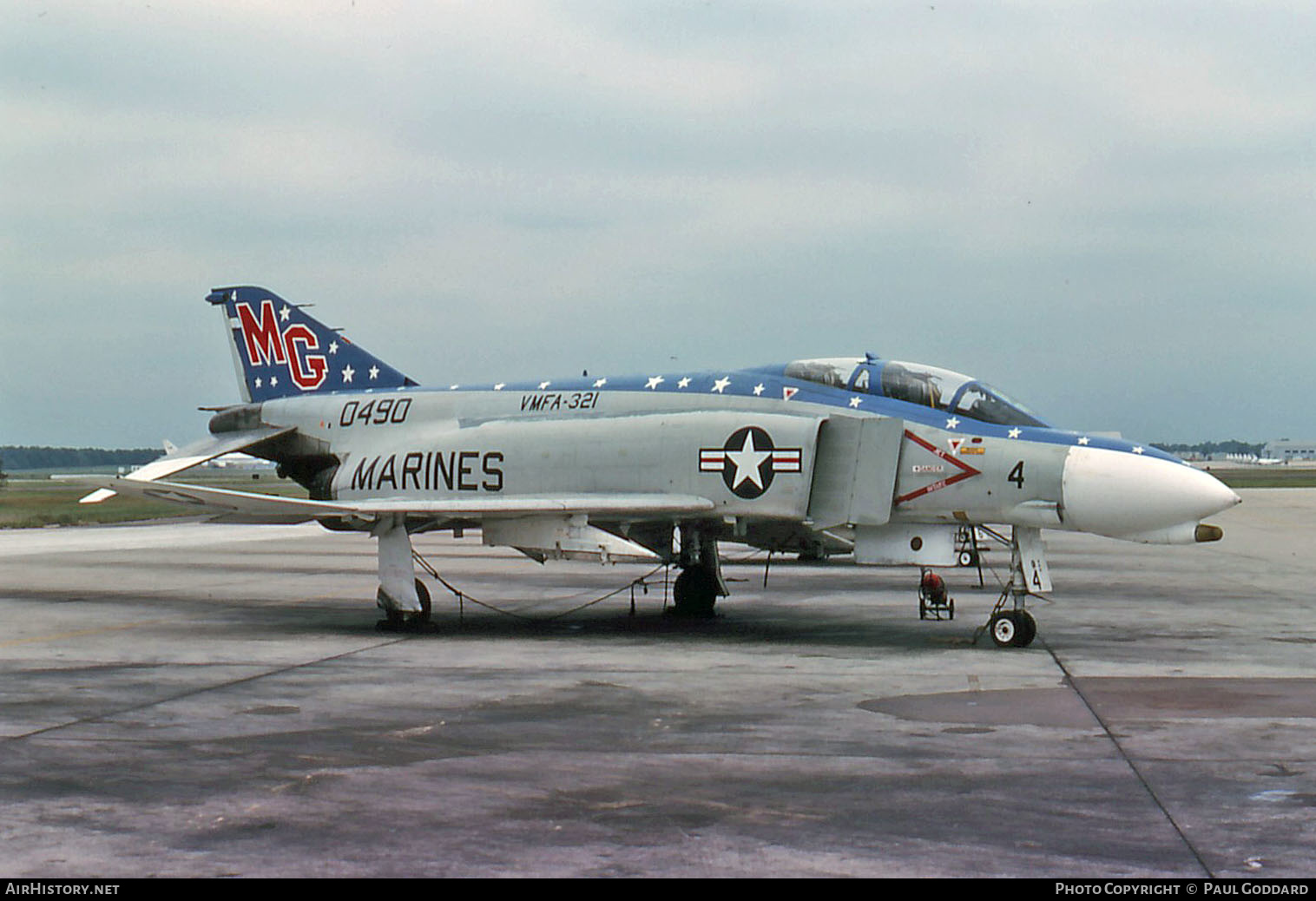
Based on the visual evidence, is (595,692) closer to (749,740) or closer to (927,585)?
(749,740)

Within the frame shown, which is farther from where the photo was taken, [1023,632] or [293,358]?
[293,358]

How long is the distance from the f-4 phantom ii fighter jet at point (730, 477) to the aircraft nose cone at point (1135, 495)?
18 mm

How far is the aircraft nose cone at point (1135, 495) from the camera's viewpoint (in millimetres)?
12352

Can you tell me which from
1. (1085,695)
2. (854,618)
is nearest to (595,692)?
(1085,695)

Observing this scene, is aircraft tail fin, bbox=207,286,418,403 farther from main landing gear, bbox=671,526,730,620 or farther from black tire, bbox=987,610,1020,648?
black tire, bbox=987,610,1020,648

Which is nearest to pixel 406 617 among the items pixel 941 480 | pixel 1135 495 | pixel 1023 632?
pixel 941 480

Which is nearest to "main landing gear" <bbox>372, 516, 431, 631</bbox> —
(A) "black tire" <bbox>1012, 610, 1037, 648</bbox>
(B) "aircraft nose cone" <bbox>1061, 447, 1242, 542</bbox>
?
(A) "black tire" <bbox>1012, 610, 1037, 648</bbox>

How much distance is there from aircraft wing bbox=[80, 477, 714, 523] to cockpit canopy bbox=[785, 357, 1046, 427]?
192cm

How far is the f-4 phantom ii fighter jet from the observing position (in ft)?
42.5

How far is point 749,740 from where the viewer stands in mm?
8477

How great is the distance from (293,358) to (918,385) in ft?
28.8

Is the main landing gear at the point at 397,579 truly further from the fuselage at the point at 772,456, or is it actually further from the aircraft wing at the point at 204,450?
the aircraft wing at the point at 204,450

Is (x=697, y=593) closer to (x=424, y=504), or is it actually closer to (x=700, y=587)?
(x=700, y=587)

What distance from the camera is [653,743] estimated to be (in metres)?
8.39
